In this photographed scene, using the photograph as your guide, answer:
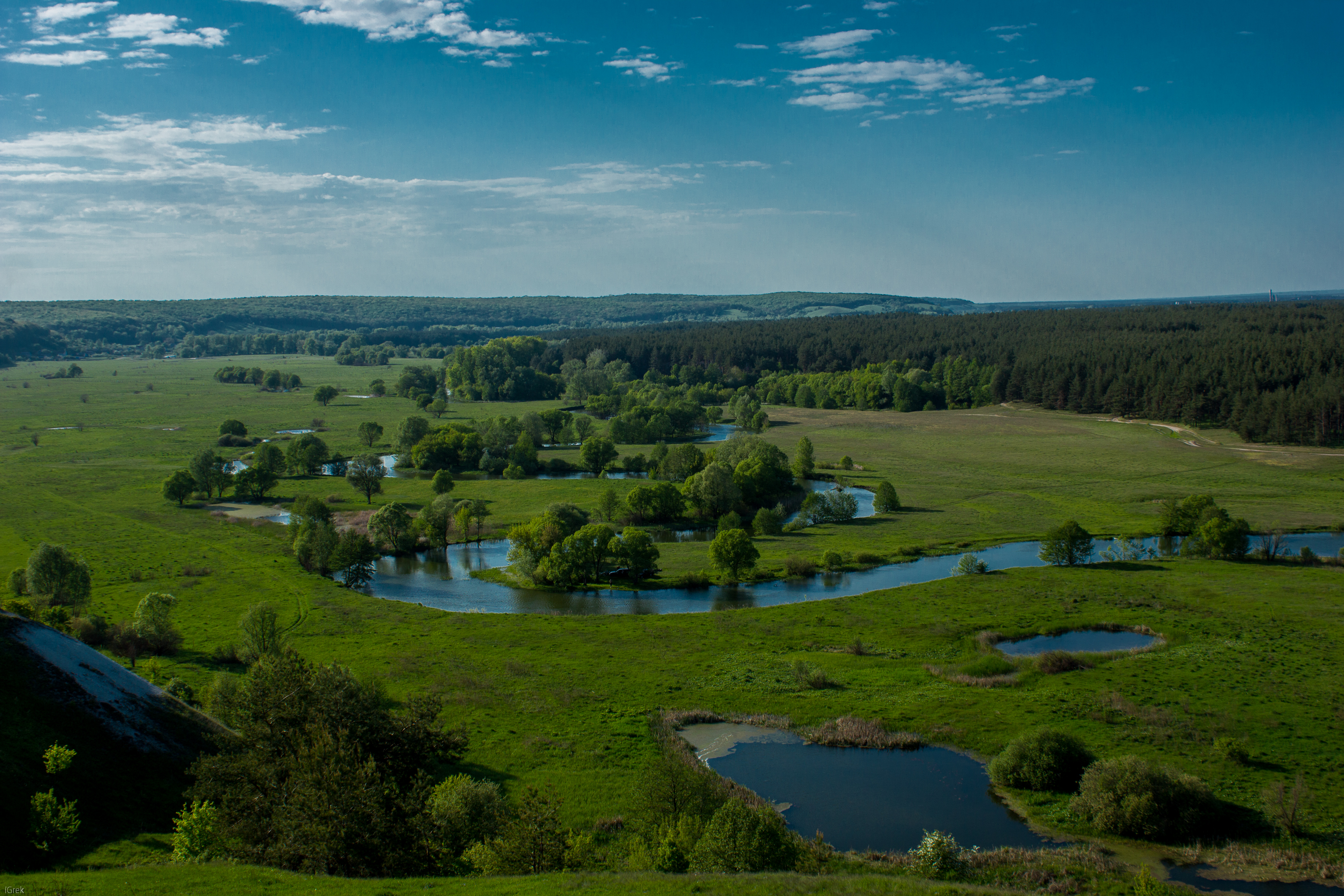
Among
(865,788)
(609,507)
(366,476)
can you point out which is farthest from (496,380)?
(865,788)

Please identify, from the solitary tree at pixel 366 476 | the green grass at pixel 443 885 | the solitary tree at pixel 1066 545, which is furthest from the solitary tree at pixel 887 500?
the green grass at pixel 443 885

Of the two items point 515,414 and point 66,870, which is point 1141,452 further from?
point 66,870

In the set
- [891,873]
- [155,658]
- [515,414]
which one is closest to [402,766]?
[891,873]

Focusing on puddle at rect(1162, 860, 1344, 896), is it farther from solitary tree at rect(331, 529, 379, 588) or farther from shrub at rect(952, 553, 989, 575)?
solitary tree at rect(331, 529, 379, 588)

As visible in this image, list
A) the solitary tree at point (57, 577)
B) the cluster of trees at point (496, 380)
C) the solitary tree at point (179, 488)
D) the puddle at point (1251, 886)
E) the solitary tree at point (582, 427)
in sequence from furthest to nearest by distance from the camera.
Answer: the cluster of trees at point (496, 380), the solitary tree at point (582, 427), the solitary tree at point (179, 488), the solitary tree at point (57, 577), the puddle at point (1251, 886)

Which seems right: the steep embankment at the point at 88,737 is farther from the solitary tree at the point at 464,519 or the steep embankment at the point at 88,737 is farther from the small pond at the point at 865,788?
the solitary tree at the point at 464,519

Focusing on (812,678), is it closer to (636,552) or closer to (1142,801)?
(1142,801)
